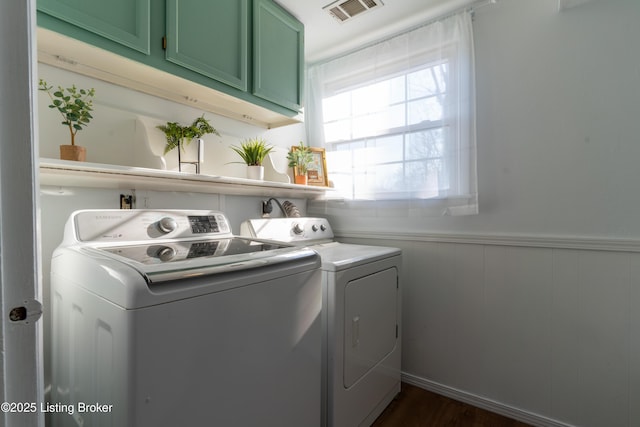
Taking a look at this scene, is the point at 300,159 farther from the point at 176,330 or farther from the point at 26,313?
the point at 26,313

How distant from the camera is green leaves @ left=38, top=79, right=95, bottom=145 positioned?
3.65 ft

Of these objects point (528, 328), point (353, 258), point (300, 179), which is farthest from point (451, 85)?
point (528, 328)

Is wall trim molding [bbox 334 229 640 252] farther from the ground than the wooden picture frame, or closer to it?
closer to it

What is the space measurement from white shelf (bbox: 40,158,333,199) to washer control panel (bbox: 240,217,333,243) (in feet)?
0.75

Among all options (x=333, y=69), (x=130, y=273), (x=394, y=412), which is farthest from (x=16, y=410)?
(x=333, y=69)

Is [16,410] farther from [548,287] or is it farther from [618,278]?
[618,278]

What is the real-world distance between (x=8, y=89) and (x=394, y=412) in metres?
2.12

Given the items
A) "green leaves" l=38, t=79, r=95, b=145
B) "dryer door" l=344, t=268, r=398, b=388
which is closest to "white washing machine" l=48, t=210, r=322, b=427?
"dryer door" l=344, t=268, r=398, b=388

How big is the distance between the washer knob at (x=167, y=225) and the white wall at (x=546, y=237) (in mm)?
1525

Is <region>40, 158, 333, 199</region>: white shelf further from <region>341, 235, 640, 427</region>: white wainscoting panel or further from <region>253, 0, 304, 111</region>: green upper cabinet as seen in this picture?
<region>341, 235, 640, 427</region>: white wainscoting panel

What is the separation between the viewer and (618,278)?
1.42 metres

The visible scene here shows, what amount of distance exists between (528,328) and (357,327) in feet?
3.41

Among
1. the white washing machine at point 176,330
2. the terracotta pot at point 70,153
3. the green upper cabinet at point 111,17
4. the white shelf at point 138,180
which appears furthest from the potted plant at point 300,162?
the terracotta pot at point 70,153

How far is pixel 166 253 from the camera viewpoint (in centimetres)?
100
